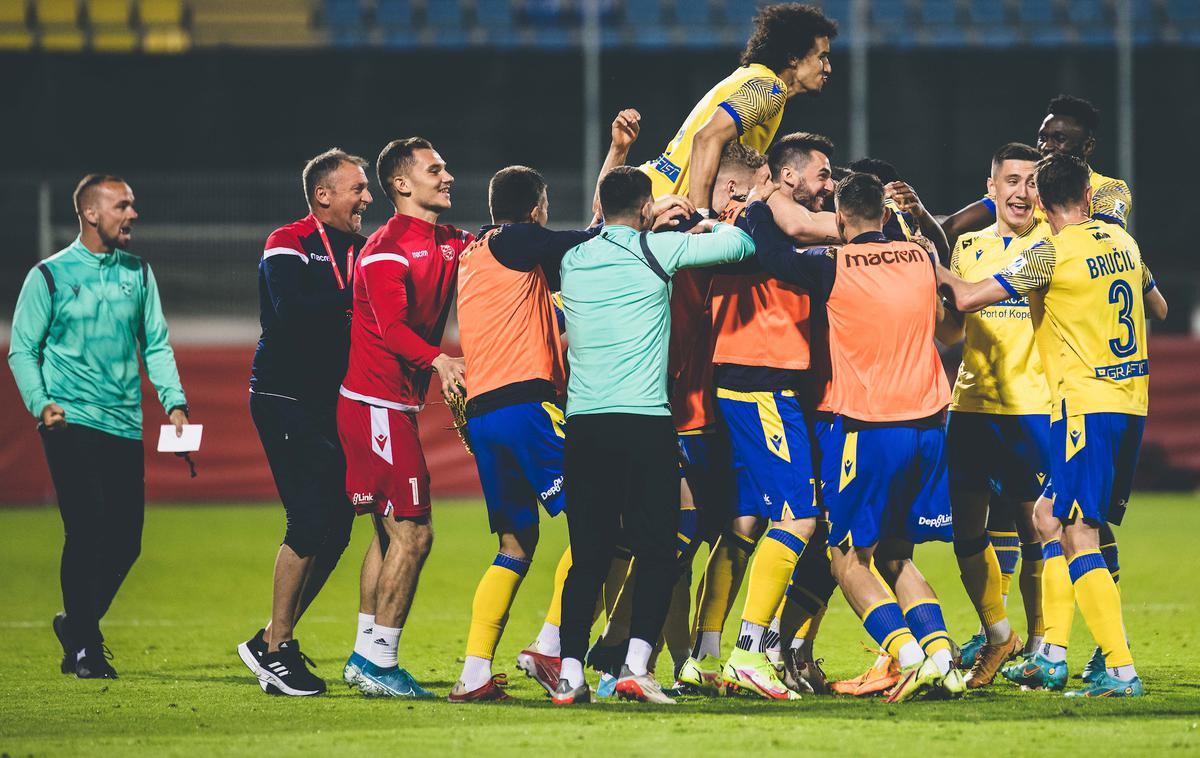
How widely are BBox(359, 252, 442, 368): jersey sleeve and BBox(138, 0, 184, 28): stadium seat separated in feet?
69.5

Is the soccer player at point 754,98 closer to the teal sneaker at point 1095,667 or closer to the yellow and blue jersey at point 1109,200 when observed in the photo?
the yellow and blue jersey at point 1109,200

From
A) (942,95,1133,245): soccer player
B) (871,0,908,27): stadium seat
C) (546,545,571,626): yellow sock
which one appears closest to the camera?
(546,545,571,626): yellow sock

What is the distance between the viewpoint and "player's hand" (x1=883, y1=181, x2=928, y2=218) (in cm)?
717

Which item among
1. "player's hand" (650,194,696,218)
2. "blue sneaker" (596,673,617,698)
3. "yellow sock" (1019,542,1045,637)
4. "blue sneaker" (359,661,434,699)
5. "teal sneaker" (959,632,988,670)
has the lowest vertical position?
"teal sneaker" (959,632,988,670)

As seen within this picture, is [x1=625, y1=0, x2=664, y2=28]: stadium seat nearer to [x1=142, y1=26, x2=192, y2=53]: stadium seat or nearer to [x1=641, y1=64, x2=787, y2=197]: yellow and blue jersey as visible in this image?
[x1=142, y1=26, x2=192, y2=53]: stadium seat

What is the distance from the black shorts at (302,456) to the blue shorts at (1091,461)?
332 centimetres

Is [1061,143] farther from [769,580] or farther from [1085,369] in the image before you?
[769,580]

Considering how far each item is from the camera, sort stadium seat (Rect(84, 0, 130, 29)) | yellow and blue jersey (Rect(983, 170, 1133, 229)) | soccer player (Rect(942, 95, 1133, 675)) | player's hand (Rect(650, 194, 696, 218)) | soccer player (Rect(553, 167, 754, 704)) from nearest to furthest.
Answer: soccer player (Rect(553, 167, 754, 704)), player's hand (Rect(650, 194, 696, 218)), soccer player (Rect(942, 95, 1133, 675)), yellow and blue jersey (Rect(983, 170, 1133, 229)), stadium seat (Rect(84, 0, 130, 29))

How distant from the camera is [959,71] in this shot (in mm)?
25188

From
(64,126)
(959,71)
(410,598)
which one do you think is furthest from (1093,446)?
(64,126)

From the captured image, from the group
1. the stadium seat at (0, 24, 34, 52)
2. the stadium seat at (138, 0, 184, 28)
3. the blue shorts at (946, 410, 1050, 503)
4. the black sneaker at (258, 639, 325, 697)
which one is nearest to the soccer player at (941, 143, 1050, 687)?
the blue shorts at (946, 410, 1050, 503)

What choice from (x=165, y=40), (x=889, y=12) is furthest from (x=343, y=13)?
(x=889, y=12)

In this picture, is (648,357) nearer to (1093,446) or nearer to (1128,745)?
(1093,446)

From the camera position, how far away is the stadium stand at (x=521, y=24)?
2483 cm
